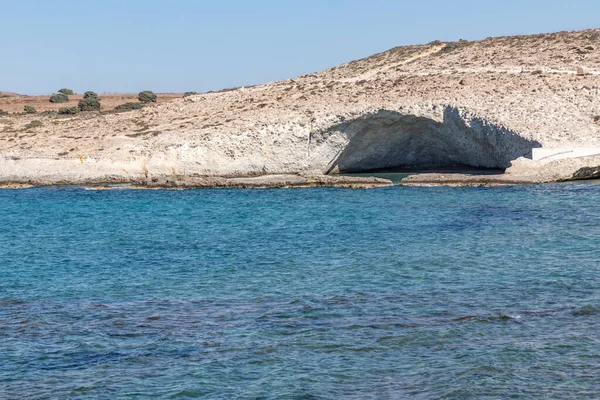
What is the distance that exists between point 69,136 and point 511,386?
157ft

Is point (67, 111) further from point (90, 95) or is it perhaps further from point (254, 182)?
point (254, 182)

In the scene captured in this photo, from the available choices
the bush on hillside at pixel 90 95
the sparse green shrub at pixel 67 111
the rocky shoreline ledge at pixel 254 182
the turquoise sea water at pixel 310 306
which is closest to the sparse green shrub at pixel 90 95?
the bush on hillside at pixel 90 95

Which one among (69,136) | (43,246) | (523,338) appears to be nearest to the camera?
(523,338)

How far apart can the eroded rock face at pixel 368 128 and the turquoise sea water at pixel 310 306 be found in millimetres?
12692

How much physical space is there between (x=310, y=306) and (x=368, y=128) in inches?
1273

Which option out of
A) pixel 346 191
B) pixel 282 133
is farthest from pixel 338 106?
pixel 346 191

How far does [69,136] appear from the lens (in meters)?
55.3

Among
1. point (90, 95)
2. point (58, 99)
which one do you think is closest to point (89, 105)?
point (58, 99)

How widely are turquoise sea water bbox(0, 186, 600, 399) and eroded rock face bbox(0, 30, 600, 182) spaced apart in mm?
12692

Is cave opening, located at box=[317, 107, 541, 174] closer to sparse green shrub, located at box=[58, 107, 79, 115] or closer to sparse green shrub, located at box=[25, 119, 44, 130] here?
sparse green shrub, located at box=[25, 119, 44, 130]

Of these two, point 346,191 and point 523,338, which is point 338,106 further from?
point 523,338

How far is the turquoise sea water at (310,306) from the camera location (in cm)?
1260

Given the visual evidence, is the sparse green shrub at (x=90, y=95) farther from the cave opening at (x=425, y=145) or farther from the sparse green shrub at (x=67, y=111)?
the cave opening at (x=425, y=145)

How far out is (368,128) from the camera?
160 ft
